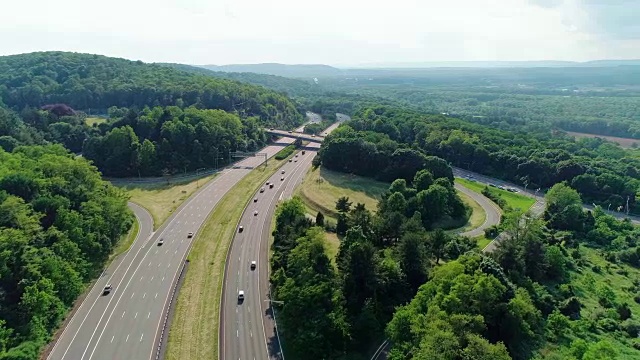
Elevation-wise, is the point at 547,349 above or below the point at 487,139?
below

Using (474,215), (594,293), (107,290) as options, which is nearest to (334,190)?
(474,215)

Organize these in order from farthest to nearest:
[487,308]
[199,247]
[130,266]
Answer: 1. [199,247]
2. [130,266]
3. [487,308]

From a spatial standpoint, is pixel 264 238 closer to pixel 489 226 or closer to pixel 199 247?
pixel 199 247

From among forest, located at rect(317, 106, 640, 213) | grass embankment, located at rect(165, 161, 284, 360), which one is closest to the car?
grass embankment, located at rect(165, 161, 284, 360)

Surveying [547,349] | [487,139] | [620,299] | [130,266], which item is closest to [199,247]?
[130,266]

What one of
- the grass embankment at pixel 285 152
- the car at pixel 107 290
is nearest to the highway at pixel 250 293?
the car at pixel 107 290

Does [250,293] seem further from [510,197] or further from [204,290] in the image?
[510,197]
